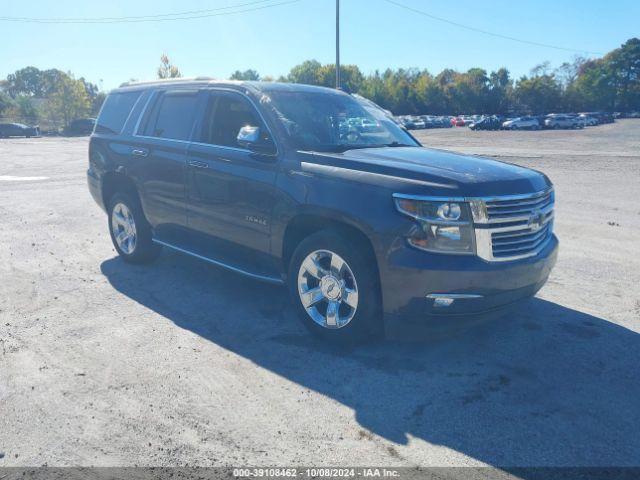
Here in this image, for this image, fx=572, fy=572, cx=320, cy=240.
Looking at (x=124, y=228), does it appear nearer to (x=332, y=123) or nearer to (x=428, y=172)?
(x=332, y=123)

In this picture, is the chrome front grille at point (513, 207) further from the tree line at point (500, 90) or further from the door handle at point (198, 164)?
the tree line at point (500, 90)

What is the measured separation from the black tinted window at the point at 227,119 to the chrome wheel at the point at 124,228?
1.66 metres

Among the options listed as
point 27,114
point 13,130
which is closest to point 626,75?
point 27,114

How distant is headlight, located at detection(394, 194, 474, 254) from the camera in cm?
379

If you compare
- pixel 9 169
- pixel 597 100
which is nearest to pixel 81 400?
pixel 9 169

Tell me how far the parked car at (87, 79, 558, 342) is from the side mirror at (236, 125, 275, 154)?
0.01m

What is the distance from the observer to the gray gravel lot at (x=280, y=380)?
10.2ft

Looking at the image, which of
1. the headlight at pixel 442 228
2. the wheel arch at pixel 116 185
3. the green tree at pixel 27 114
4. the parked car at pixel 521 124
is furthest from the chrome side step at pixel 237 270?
the green tree at pixel 27 114

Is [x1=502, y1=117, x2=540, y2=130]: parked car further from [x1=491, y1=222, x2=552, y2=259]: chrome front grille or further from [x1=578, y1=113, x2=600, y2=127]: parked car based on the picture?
[x1=491, y1=222, x2=552, y2=259]: chrome front grille

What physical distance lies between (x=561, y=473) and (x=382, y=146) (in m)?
3.14

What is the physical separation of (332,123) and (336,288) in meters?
1.73

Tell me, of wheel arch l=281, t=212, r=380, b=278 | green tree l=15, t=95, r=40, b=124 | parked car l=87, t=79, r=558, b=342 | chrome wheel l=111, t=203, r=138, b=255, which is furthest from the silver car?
wheel arch l=281, t=212, r=380, b=278

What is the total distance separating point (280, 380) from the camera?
A: 3.88 metres

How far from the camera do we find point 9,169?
61.2 feet
